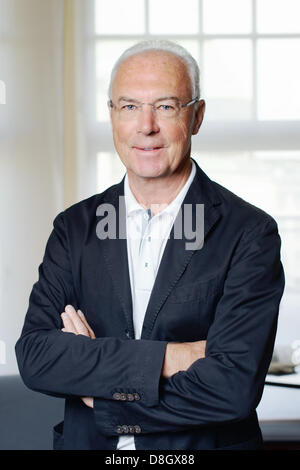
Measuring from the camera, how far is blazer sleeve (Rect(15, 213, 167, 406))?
4.76 ft

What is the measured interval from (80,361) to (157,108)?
2.10 feet

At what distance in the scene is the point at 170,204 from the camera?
5.54ft

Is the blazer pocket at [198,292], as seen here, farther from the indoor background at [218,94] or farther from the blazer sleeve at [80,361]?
the indoor background at [218,94]

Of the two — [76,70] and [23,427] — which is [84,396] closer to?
[23,427]

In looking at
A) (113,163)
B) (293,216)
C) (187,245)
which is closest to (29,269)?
(113,163)

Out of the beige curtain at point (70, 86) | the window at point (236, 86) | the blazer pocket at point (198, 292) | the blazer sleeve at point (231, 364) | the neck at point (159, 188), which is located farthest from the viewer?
the window at point (236, 86)

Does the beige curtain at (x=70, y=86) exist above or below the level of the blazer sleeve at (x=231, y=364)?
above

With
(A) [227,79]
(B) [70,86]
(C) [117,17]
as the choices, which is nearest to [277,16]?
(A) [227,79]

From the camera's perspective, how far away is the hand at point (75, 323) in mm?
1603

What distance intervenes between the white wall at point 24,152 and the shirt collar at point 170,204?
74.0 inches

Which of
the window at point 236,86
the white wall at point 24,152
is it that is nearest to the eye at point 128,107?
the white wall at point 24,152

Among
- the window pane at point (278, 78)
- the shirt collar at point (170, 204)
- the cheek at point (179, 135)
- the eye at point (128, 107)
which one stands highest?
the window pane at point (278, 78)

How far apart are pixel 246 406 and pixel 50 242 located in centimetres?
69

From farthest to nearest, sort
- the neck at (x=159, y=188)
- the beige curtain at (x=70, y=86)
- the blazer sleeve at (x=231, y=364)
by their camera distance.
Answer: the beige curtain at (x=70, y=86), the neck at (x=159, y=188), the blazer sleeve at (x=231, y=364)
